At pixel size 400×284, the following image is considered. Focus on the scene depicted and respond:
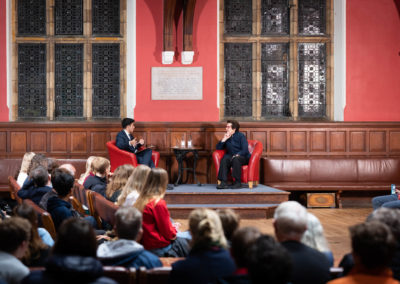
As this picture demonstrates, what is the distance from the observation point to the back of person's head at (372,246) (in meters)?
2.02

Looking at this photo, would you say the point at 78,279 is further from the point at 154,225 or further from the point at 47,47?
the point at 47,47

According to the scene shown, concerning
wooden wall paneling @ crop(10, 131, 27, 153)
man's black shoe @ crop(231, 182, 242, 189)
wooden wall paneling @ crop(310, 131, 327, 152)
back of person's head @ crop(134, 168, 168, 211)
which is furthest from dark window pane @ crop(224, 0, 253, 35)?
back of person's head @ crop(134, 168, 168, 211)

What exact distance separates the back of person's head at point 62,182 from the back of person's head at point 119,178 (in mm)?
746

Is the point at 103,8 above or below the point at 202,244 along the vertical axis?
above

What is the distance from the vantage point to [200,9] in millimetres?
9227

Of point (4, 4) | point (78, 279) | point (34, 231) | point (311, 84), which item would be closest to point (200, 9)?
point (311, 84)

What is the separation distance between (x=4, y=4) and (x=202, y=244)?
8.31 meters

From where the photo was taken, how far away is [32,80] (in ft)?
30.8

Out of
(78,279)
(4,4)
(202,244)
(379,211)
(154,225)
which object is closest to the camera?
(78,279)

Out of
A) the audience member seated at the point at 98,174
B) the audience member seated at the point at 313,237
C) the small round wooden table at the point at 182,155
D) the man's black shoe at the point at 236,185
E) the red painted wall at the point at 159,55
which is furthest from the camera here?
the red painted wall at the point at 159,55

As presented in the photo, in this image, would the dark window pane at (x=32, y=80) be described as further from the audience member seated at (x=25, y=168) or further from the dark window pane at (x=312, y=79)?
the dark window pane at (x=312, y=79)

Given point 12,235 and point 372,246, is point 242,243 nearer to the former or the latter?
point 372,246

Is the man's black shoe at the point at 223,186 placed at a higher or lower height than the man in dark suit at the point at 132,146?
lower

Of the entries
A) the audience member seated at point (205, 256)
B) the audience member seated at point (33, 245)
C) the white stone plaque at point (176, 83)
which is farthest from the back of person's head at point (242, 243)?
the white stone plaque at point (176, 83)
